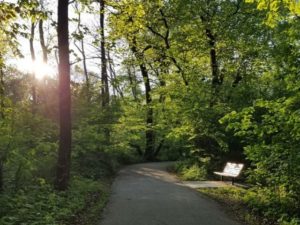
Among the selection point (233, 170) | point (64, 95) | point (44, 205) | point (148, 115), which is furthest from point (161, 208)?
point (148, 115)

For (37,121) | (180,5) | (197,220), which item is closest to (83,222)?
(197,220)

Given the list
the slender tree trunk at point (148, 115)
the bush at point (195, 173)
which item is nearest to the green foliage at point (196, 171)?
the bush at point (195, 173)

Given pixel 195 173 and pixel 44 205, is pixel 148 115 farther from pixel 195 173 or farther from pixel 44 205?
pixel 44 205

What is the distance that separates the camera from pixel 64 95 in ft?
39.4

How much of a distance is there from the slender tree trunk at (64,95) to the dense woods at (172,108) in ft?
0.09

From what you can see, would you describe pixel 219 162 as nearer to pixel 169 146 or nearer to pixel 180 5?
pixel 180 5

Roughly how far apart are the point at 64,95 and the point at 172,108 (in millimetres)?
9578

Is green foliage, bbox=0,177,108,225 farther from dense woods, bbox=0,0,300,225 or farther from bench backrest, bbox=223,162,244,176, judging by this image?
bench backrest, bbox=223,162,244,176

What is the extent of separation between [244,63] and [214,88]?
9.86 feet

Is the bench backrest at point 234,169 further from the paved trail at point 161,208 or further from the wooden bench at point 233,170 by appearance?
the paved trail at point 161,208

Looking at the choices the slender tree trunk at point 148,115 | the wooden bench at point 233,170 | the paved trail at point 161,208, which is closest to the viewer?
the paved trail at point 161,208

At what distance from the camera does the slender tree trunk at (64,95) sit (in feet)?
38.7

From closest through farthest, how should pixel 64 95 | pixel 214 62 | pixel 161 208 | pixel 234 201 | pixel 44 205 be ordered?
pixel 44 205, pixel 161 208, pixel 64 95, pixel 234 201, pixel 214 62

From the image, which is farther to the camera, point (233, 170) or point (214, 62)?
point (214, 62)
